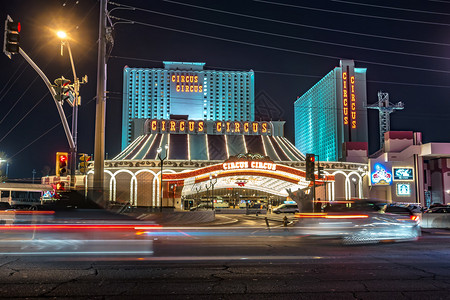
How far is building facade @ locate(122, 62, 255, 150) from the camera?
145250 mm

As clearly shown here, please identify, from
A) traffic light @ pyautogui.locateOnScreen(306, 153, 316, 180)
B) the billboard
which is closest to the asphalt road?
traffic light @ pyautogui.locateOnScreen(306, 153, 316, 180)

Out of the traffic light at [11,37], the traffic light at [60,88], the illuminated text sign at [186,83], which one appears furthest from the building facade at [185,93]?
the traffic light at [11,37]

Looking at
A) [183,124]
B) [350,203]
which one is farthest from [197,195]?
[350,203]

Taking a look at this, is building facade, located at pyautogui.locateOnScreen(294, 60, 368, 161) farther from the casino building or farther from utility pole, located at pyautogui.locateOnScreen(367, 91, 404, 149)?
the casino building

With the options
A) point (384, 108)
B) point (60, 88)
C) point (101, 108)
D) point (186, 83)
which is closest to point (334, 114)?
point (384, 108)

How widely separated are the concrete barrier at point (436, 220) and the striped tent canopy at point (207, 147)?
31.8 m

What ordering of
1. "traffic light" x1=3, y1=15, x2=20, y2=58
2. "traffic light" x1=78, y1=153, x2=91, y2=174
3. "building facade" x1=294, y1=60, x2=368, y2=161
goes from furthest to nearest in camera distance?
"building facade" x1=294, y1=60, x2=368, y2=161 < "traffic light" x1=78, y1=153, x2=91, y2=174 < "traffic light" x1=3, y1=15, x2=20, y2=58

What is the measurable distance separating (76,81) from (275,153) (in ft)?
139

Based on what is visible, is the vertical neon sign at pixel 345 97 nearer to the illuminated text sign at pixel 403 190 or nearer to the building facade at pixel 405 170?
the building facade at pixel 405 170

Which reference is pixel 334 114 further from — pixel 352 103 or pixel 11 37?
pixel 11 37

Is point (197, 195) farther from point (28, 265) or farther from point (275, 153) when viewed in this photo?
point (28, 265)

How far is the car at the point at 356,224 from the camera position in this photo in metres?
15.7

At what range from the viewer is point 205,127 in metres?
68.1

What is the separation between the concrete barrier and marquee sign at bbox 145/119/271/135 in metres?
42.1
